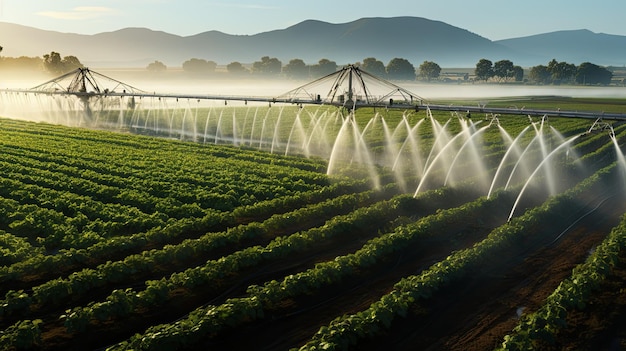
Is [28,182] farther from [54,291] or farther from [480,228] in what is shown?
[480,228]

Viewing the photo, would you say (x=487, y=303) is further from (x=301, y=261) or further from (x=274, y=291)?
(x=301, y=261)

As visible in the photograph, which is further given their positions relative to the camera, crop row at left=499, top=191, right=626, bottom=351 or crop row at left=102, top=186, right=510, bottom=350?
crop row at left=499, top=191, right=626, bottom=351

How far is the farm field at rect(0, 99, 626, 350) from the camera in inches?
570

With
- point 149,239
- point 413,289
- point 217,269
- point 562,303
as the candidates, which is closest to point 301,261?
point 217,269

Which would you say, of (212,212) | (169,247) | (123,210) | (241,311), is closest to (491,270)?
(241,311)

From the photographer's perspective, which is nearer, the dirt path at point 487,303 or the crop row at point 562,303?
the crop row at point 562,303

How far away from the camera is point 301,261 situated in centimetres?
2017

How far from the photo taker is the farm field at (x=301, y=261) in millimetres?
14469

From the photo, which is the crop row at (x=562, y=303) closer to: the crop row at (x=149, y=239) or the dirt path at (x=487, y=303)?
the dirt path at (x=487, y=303)

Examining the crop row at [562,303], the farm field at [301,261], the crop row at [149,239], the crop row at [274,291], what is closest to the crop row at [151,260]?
the farm field at [301,261]

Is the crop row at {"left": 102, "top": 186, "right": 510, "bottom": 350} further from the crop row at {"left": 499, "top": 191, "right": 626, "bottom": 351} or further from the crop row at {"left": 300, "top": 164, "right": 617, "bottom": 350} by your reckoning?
the crop row at {"left": 499, "top": 191, "right": 626, "bottom": 351}

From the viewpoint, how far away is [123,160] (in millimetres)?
39969

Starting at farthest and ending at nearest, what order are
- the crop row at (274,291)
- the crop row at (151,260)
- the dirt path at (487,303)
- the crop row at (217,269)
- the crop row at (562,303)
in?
the crop row at (151,260)
the crop row at (217,269)
the dirt path at (487,303)
the crop row at (562,303)
the crop row at (274,291)

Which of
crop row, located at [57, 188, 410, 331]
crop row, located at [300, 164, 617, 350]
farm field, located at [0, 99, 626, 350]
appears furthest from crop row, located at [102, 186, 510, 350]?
crop row, located at [300, 164, 617, 350]
